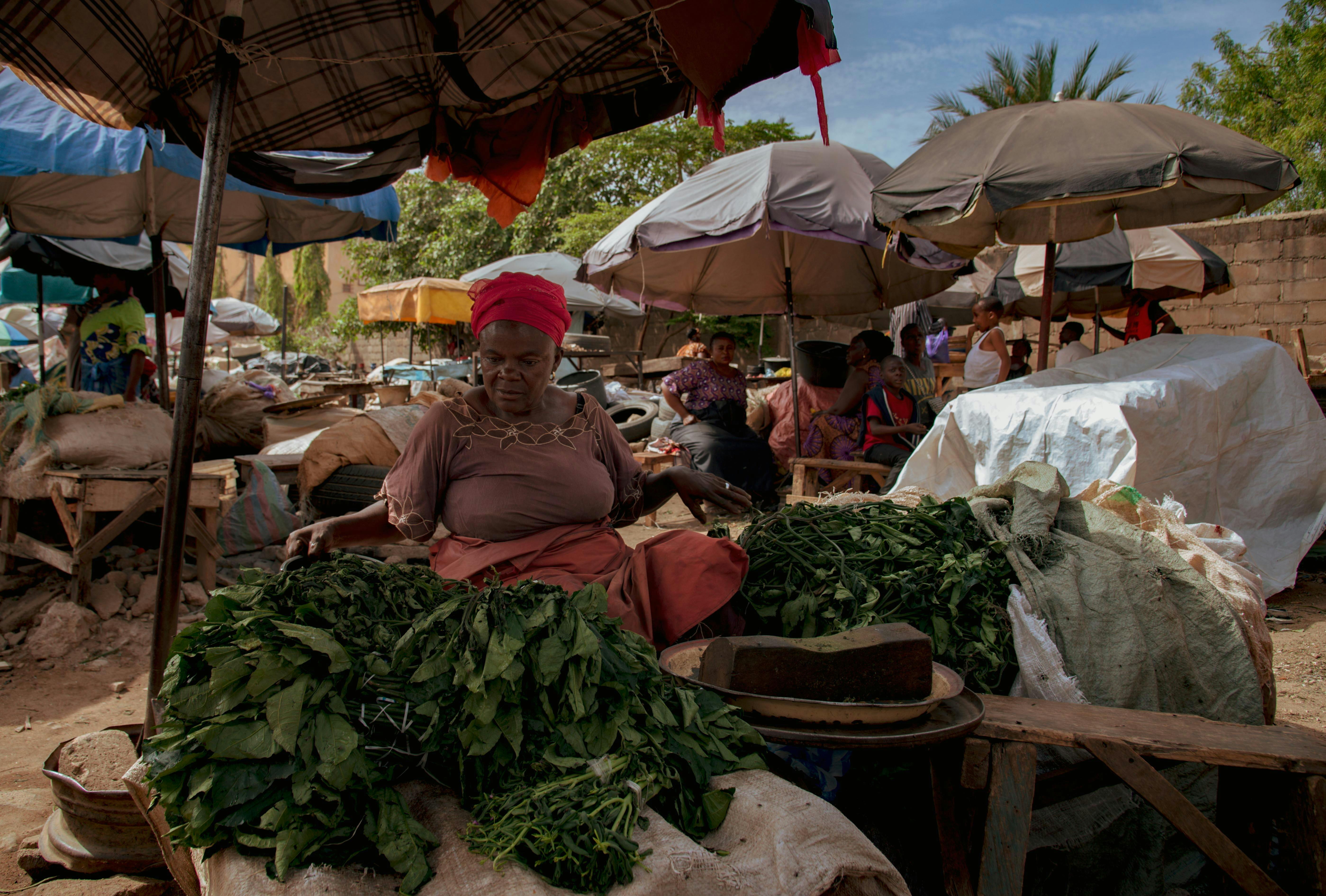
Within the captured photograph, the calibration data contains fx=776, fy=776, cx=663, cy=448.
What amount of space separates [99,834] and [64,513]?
2.78 m

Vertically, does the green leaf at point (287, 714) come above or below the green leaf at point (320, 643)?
below

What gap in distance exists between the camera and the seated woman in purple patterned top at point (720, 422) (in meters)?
6.58

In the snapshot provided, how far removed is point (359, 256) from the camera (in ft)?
69.3

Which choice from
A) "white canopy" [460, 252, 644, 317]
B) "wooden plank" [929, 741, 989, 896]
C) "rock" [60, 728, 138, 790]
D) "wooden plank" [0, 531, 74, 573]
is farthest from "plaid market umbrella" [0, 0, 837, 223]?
"white canopy" [460, 252, 644, 317]

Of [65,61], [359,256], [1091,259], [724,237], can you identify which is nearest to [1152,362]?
[724,237]

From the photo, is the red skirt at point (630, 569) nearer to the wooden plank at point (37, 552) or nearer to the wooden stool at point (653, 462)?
the wooden plank at point (37, 552)

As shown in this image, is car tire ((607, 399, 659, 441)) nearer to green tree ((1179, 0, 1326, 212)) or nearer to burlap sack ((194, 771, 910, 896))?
A: burlap sack ((194, 771, 910, 896))

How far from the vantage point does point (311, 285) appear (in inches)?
1480

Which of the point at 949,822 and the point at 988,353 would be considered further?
the point at 988,353

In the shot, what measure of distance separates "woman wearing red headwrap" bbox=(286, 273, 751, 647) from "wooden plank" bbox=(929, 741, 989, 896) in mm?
664

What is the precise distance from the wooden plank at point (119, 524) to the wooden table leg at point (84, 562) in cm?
2

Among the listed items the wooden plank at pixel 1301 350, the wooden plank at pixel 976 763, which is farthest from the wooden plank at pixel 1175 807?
the wooden plank at pixel 1301 350

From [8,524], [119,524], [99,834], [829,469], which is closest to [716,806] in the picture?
[99,834]

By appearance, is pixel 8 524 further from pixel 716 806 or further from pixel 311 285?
pixel 311 285
